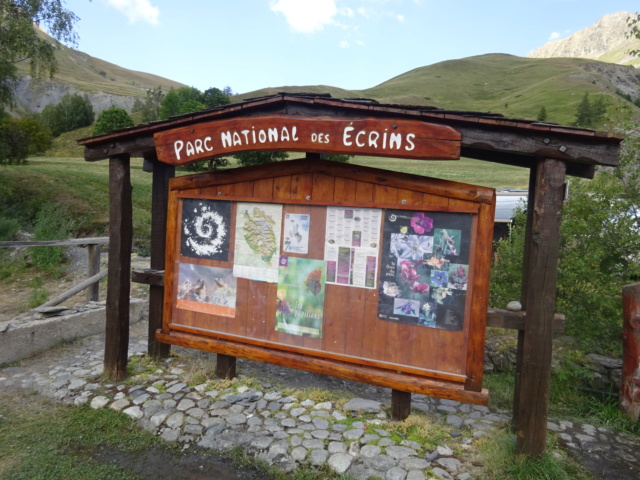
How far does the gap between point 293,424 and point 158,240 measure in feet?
10.4

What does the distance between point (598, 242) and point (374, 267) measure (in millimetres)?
3759

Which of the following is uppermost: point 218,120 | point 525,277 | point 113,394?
point 218,120

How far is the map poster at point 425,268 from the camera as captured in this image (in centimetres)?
441

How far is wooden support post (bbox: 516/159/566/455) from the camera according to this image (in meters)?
4.07

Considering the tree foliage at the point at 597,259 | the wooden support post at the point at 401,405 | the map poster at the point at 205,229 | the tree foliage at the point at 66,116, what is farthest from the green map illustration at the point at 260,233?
the tree foliage at the point at 66,116

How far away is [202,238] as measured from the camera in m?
5.61

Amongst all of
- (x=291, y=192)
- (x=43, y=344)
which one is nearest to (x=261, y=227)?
(x=291, y=192)

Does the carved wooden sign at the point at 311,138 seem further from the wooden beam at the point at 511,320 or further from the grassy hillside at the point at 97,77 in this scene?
the grassy hillside at the point at 97,77

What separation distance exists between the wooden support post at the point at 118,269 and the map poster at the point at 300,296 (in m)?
2.04

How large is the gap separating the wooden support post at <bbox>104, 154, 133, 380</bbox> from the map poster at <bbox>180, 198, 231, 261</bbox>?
2.56 ft

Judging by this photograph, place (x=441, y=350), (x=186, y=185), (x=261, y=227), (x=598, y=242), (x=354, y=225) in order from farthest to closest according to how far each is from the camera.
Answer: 1. (x=598, y=242)
2. (x=186, y=185)
3. (x=261, y=227)
4. (x=354, y=225)
5. (x=441, y=350)

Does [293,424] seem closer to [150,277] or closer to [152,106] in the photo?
[150,277]

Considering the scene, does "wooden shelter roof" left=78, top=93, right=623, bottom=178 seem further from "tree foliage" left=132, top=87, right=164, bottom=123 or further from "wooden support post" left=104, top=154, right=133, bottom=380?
"tree foliage" left=132, top=87, right=164, bottom=123

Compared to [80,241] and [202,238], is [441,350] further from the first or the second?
[80,241]
